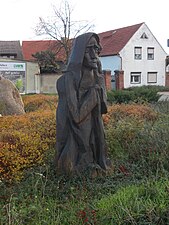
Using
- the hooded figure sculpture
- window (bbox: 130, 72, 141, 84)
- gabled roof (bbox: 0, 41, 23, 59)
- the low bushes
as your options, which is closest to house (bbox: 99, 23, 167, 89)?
window (bbox: 130, 72, 141, 84)

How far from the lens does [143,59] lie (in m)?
39.5

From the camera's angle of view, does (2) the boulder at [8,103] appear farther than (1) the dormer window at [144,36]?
No

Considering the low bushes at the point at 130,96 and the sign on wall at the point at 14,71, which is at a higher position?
the sign on wall at the point at 14,71

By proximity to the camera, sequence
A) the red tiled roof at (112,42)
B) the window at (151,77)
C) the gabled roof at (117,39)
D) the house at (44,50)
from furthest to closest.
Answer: the window at (151,77) → the red tiled roof at (112,42) → the gabled roof at (117,39) → the house at (44,50)

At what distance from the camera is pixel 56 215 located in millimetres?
3783

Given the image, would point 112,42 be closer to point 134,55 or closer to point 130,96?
point 134,55

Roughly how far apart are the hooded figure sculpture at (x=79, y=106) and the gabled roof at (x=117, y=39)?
32587 mm

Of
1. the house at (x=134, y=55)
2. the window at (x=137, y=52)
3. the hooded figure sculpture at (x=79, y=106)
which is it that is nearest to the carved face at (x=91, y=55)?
the hooded figure sculpture at (x=79, y=106)

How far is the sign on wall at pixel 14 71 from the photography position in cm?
2908

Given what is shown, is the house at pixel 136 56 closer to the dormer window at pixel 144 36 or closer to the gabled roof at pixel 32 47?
the dormer window at pixel 144 36

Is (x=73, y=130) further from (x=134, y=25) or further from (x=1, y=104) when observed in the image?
(x=134, y=25)

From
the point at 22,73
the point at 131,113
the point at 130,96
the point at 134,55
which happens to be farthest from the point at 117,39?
the point at 131,113

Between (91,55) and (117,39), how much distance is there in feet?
117

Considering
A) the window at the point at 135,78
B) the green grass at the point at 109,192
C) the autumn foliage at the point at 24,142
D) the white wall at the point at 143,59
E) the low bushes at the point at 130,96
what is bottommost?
the green grass at the point at 109,192
